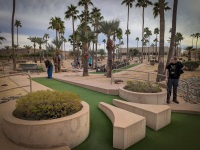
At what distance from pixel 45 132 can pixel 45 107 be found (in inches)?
24.9

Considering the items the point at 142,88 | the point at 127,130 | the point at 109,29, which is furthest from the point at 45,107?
the point at 109,29

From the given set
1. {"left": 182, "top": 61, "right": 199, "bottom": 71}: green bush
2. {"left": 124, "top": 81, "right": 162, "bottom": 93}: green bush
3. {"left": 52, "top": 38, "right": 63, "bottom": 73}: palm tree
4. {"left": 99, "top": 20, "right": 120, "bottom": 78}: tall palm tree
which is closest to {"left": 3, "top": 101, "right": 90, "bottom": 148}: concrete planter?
{"left": 124, "top": 81, "right": 162, "bottom": 93}: green bush

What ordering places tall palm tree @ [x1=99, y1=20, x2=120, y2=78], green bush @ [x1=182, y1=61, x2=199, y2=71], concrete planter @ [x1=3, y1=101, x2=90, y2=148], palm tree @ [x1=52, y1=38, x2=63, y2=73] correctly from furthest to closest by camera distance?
green bush @ [x1=182, y1=61, x2=199, y2=71], palm tree @ [x1=52, y1=38, x2=63, y2=73], tall palm tree @ [x1=99, y1=20, x2=120, y2=78], concrete planter @ [x1=3, y1=101, x2=90, y2=148]

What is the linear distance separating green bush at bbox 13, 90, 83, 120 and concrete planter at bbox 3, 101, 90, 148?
238 millimetres

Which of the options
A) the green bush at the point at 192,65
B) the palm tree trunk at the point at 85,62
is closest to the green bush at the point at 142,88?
the palm tree trunk at the point at 85,62

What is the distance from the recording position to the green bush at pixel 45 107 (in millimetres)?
3881

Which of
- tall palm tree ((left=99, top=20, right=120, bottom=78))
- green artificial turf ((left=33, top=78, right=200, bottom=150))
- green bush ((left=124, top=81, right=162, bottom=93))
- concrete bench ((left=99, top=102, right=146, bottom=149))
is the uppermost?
tall palm tree ((left=99, top=20, right=120, bottom=78))

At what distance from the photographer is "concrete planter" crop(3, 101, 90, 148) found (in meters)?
3.49

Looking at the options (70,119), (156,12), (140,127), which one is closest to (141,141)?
(140,127)

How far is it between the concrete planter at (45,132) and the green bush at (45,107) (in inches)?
9.4

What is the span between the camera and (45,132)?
351 centimetres

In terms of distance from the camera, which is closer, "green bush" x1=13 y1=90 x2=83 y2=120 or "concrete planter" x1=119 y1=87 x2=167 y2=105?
"green bush" x1=13 y1=90 x2=83 y2=120

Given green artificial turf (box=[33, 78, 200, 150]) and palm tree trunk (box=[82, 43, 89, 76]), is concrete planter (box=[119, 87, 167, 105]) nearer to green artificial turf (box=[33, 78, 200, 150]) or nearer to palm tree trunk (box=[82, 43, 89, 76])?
green artificial turf (box=[33, 78, 200, 150])

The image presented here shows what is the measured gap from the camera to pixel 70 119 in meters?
3.76
